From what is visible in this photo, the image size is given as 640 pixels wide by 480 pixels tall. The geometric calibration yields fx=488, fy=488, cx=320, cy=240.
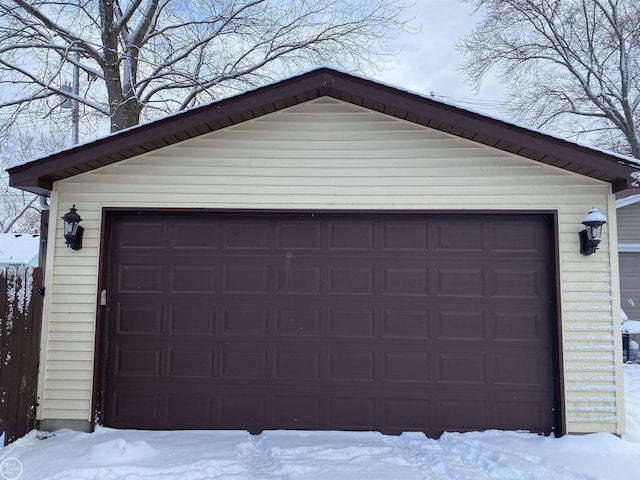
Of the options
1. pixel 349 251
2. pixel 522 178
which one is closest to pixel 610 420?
pixel 522 178

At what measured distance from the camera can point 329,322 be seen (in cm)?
560

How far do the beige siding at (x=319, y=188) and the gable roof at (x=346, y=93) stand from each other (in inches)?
12.5

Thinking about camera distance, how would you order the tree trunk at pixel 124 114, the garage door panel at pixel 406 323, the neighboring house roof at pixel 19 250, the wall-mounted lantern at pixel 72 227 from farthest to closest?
the neighboring house roof at pixel 19 250, the tree trunk at pixel 124 114, the garage door panel at pixel 406 323, the wall-mounted lantern at pixel 72 227

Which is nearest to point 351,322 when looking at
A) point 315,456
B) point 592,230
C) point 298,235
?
point 298,235

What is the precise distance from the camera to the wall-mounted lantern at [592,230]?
205 inches

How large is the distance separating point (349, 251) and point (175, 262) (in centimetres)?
203

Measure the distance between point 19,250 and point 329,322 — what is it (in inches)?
620

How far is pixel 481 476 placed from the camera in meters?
4.20

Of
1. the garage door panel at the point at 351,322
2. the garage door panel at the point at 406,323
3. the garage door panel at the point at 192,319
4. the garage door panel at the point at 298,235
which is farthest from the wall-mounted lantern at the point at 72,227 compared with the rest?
the garage door panel at the point at 406,323

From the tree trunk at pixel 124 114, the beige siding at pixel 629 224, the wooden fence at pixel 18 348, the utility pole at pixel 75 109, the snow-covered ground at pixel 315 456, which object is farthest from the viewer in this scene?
the utility pole at pixel 75 109

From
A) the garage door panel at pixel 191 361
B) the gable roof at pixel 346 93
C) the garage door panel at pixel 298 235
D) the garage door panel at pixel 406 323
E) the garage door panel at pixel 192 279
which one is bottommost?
the garage door panel at pixel 191 361

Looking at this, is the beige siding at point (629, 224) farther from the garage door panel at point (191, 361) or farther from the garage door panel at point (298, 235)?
the garage door panel at point (191, 361)

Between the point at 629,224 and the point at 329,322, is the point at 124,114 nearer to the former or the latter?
the point at 329,322

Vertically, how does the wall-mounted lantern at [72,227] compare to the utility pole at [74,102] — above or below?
below
